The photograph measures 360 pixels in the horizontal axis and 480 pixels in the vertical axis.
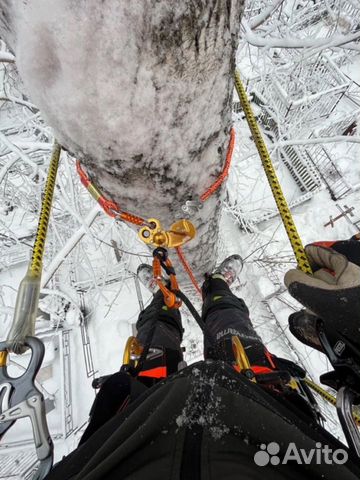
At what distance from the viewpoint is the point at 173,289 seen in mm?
1246

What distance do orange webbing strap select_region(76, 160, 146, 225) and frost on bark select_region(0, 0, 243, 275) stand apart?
12 centimetres

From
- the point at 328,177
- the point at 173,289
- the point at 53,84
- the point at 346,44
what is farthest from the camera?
the point at 328,177

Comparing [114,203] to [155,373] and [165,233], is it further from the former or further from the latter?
[155,373]

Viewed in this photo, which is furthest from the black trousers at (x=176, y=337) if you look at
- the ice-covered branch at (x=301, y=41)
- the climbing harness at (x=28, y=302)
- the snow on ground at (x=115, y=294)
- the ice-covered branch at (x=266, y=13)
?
the ice-covered branch at (x=266, y=13)

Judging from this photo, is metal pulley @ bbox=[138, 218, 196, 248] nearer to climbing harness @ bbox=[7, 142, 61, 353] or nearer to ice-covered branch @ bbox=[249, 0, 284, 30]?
climbing harness @ bbox=[7, 142, 61, 353]

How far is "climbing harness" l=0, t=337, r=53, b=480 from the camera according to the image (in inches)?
32.6

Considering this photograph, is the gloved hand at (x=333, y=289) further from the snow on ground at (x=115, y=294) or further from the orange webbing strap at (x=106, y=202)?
the snow on ground at (x=115, y=294)

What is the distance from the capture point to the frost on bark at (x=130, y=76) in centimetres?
50

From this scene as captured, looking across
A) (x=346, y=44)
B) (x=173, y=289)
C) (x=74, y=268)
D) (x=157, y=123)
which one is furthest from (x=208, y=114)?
(x=74, y=268)

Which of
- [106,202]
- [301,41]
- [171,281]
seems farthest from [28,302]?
[301,41]

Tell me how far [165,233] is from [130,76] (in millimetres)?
576

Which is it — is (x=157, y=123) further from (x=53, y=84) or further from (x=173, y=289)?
(x=173, y=289)

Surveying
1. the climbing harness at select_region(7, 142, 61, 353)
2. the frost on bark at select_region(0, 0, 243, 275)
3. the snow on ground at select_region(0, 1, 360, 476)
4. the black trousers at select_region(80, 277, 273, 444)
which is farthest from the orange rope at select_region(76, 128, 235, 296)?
the snow on ground at select_region(0, 1, 360, 476)

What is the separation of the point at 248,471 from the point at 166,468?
6.4 inches
